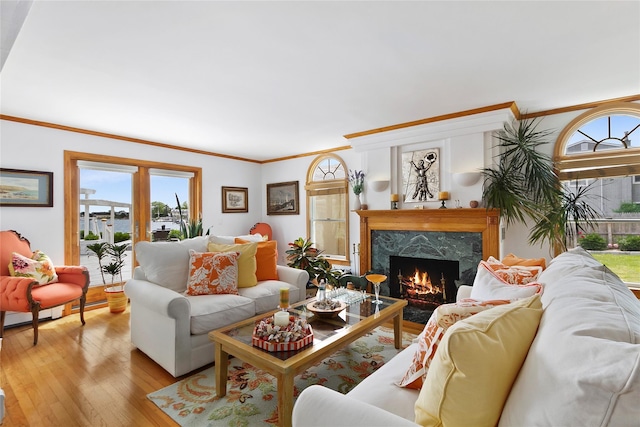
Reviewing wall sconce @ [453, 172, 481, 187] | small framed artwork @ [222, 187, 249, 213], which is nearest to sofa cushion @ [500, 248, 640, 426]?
wall sconce @ [453, 172, 481, 187]

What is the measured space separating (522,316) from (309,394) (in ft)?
2.50

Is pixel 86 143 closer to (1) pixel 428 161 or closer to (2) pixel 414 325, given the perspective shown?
(1) pixel 428 161

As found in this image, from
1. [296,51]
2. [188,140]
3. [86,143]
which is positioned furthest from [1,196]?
[296,51]

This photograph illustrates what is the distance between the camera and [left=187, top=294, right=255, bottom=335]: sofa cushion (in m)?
2.43

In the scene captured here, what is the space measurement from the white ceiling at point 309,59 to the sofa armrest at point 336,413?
1.89m

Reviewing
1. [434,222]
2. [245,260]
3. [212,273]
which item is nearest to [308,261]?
[245,260]

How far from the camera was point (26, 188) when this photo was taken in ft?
11.6

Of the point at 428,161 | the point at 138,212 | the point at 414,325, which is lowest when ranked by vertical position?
the point at 414,325

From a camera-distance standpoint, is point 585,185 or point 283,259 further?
point 283,259

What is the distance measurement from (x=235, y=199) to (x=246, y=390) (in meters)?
4.04

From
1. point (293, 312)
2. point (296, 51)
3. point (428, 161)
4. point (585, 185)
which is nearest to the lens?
point (296, 51)

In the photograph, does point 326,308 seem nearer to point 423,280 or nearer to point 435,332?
point 435,332

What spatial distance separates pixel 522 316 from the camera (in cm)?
99

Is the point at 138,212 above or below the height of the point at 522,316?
above
